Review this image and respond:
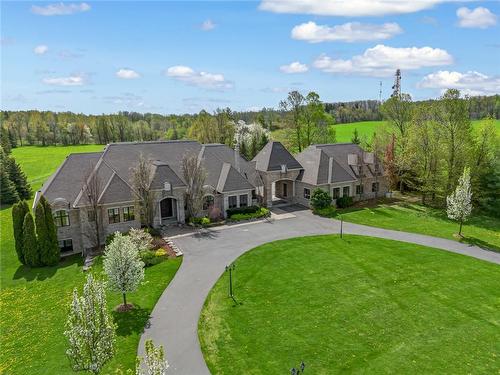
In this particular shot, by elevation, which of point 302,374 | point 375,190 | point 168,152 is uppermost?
point 168,152

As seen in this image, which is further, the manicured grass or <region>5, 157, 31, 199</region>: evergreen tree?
<region>5, 157, 31, 199</region>: evergreen tree

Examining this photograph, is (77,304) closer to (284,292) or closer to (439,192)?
(284,292)

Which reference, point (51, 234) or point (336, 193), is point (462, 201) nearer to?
point (336, 193)

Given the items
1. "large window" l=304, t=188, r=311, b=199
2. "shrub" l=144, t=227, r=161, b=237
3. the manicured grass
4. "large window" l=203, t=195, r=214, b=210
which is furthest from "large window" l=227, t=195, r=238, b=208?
the manicured grass

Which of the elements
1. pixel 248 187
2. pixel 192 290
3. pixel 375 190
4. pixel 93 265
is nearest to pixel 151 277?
pixel 192 290

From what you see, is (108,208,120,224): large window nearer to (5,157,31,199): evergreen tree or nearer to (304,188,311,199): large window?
(304,188,311,199): large window

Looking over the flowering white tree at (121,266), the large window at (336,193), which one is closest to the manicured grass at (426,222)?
the large window at (336,193)

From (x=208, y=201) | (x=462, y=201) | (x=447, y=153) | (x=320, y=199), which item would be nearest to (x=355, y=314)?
(x=462, y=201)
